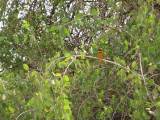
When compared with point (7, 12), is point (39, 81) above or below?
below

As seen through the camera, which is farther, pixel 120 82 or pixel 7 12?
pixel 7 12

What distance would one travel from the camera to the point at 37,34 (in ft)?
13.6

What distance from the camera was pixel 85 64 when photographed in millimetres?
2701

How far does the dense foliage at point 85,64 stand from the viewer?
1.91 meters

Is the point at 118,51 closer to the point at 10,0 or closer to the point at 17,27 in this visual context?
the point at 17,27

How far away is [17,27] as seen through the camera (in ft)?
12.8

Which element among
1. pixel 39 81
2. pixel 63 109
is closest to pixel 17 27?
pixel 39 81

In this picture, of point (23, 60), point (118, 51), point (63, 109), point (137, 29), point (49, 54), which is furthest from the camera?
point (23, 60)

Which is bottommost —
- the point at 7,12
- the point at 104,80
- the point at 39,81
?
the point at 104,80

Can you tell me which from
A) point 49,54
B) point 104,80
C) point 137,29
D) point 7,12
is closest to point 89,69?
point 104,80

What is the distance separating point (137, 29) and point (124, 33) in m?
0.11

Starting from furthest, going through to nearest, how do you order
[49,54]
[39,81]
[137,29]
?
[49,54], [137,29], [39,81]

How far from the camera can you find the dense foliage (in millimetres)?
1908

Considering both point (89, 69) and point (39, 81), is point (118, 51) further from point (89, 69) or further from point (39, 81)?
point (39, 81)
